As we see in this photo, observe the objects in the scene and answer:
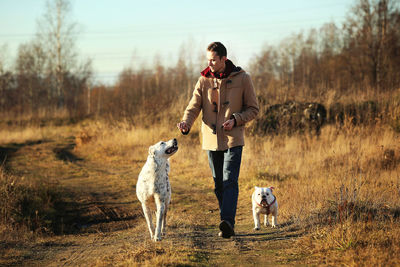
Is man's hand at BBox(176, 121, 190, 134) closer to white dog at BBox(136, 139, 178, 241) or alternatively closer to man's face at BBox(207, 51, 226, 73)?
white dog at BBox(136, 139, 178, 241)

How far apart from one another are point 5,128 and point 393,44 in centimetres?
2195

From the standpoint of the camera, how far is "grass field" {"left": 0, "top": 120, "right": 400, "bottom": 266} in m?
4.49

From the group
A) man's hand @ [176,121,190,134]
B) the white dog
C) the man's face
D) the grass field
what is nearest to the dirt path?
the grass field

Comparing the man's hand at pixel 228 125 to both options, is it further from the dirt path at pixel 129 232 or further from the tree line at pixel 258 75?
the tree line at pixel 258 75

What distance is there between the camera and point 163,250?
4.57m

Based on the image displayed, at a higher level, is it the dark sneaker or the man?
the man

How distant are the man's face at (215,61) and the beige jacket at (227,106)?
0.16 metres

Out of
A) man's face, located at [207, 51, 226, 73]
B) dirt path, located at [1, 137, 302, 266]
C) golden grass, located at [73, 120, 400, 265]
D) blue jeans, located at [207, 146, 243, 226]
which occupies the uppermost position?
man's face, located at [207, 51, 226, 73]

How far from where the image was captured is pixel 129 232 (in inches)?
251

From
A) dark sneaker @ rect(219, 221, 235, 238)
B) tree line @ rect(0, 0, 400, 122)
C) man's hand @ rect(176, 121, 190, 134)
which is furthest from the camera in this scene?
tree line @ rect(0, 0, 400, 122)

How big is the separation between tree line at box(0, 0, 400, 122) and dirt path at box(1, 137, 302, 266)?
5793 mm

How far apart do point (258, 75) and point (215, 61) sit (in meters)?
14.8

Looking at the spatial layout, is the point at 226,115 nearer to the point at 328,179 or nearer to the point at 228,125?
the point at 228,125

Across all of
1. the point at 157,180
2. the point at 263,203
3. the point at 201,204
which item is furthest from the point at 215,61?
the point at 201,204
